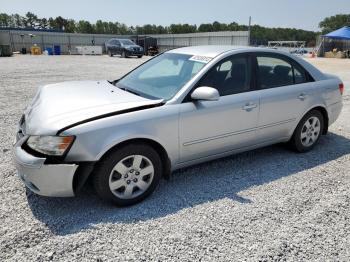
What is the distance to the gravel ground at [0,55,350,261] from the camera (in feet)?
8.67

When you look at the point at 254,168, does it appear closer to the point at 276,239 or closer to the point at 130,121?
the point at 276,239

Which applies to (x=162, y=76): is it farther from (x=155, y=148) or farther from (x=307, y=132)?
(x=307, y=132)

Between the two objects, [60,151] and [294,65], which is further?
[294,65]

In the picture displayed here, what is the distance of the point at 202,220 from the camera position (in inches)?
121

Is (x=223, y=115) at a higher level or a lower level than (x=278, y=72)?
lower

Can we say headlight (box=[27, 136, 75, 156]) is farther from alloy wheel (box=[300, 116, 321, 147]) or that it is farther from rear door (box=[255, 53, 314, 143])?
alloy wheel (box=[300, 116, 321, 147])

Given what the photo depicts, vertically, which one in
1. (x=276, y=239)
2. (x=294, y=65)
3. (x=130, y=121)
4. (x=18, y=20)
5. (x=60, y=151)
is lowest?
(x=276, y=239)

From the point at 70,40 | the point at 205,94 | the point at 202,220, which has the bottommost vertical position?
the point at 202,220

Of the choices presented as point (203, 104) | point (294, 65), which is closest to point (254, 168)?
point (203, 104)

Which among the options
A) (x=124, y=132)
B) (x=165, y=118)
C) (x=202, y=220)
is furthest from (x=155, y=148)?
(x=202, y=220)

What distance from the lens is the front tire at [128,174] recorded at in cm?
306

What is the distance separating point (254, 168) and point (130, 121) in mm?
1975

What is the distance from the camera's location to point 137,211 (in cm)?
321

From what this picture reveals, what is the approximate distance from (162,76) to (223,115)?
958 millimetres
